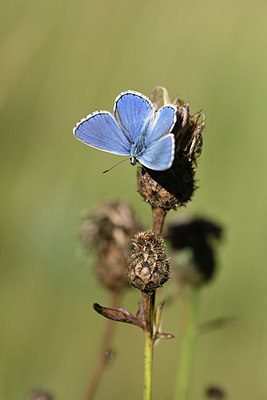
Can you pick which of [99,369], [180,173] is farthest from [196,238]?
[180,173]

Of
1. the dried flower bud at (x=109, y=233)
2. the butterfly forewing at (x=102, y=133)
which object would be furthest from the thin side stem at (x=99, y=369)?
the butterfly forewing at (x=102, y=133)

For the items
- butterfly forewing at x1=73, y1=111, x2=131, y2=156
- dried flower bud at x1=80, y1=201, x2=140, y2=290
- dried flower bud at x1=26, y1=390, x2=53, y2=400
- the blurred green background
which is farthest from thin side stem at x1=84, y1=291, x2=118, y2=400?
butterfly forewing at x1=73, y1=111, x2=131, y2=156

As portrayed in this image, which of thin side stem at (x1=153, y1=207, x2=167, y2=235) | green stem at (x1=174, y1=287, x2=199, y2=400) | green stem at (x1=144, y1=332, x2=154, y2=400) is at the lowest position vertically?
green stem at (x1=144, y1=332, x2=154, y2=400)

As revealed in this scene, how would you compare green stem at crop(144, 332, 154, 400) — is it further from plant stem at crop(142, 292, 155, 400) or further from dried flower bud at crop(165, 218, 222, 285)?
dried flower bud at crop(165, 218, 222, 285)

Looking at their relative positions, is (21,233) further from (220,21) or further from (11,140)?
(220,21)

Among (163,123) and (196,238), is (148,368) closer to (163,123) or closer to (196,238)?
(163,123)

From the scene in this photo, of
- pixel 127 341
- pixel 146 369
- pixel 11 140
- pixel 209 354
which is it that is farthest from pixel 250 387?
pixel 11 140

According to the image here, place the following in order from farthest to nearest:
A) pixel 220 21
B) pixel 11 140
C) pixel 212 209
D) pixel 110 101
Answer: pixel 220 21 < pixel 110 101 < pixel 11 140 < pixel 212 209
